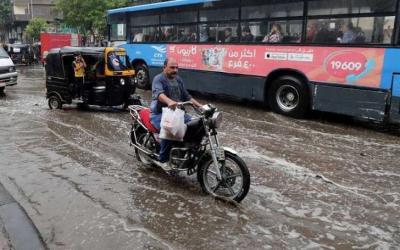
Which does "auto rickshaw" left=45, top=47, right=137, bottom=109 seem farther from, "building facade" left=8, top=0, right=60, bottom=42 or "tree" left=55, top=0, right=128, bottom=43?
"building facade" left=8, top=0, right=60, bottom=42

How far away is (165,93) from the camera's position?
5.47m

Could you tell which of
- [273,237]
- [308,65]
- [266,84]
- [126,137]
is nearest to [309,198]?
[273,237]

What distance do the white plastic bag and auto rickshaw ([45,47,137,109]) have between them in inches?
227

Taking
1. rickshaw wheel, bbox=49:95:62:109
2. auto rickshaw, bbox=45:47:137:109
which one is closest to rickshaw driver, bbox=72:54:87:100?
auto rickshaw, bbox=45:47:137:109

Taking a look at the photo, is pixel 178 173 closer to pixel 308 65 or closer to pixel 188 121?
pixel 188 121

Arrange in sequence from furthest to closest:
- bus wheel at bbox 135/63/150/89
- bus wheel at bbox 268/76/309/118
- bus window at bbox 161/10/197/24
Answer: bus wheel at bbox 135/63/150/89 → bus window at bbox 161/10/197/24 → bus wheel at bbox 268/76/309/118

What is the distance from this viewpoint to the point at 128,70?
10.8 m

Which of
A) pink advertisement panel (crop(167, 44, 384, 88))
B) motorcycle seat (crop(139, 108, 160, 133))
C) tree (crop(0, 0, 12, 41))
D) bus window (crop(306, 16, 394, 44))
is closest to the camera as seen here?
motorcycle seat (crop(139, 108, 160, 133))

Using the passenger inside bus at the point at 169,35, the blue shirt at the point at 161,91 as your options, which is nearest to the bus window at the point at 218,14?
the passenger inside bus at the point at 169,35

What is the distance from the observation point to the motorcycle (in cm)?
483

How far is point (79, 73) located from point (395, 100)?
282 inches

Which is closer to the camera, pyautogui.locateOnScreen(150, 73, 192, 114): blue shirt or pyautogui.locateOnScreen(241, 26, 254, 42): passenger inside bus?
pyautogui.locateOnScreen(150, 73, 192, 114): blue shirt

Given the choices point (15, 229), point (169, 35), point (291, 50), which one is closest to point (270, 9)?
point (291, 50)

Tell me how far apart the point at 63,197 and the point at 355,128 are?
6.42 metres
